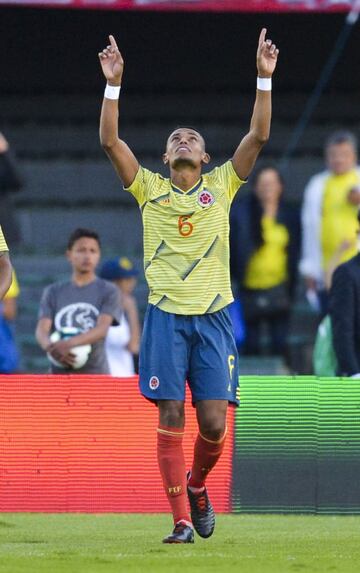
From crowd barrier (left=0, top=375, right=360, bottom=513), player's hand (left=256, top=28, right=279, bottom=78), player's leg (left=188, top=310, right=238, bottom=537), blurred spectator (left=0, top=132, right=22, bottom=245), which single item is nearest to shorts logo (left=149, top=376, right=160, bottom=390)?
player's leg (left=188, top=310, right=238, bottom=537)

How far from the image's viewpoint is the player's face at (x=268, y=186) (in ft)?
44.0

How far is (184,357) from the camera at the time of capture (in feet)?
26.6

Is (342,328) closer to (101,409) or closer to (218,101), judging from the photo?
(101,409)

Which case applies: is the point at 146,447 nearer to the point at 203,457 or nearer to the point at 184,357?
the point at 203,457

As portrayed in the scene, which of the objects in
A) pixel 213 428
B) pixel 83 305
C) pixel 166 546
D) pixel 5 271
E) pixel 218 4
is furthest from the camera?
pixel 218 4

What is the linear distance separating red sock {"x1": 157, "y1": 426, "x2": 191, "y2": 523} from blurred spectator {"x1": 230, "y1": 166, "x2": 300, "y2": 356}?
5.54 m

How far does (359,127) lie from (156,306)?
990 centimetres

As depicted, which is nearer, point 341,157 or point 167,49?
point 341,157

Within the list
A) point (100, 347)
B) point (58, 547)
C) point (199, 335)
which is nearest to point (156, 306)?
point (199, 335)

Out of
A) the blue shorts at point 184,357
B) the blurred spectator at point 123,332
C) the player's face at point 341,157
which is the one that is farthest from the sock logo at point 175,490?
the player's face at point 341,157

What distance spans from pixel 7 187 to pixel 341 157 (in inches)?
116

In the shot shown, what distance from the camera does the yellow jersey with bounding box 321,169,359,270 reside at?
44.8 ft

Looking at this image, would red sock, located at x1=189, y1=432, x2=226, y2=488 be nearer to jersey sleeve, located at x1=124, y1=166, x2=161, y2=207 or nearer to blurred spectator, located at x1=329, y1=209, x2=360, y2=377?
jersey sleeve, located at x1=124, y1=166, x2=161, y2=207

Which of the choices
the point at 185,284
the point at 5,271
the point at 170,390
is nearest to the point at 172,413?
the point at 170,390
